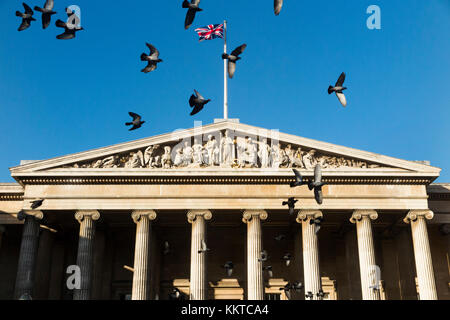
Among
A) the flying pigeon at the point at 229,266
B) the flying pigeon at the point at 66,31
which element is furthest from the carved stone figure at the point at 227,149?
the flying pigeon at the point at 66,31

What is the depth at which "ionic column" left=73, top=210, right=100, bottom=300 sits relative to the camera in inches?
1340

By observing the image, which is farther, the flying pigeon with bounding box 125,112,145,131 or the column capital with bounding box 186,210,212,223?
the column capital with bounding box 186,210,212,223

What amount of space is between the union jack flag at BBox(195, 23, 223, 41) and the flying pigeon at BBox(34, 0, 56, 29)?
20.9 meters

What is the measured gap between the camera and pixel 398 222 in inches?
1496

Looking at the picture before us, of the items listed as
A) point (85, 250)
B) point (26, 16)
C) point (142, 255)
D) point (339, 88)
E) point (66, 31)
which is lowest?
point (142, 255)

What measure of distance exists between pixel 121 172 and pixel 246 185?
744 centimetres

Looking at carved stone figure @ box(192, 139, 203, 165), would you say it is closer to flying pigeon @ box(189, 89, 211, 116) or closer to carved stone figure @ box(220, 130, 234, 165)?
carved stone figure @ box(220, 130, 234, 165)

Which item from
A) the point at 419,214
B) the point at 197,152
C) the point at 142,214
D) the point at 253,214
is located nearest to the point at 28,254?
the point at 142,214

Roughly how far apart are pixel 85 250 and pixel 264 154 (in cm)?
1185

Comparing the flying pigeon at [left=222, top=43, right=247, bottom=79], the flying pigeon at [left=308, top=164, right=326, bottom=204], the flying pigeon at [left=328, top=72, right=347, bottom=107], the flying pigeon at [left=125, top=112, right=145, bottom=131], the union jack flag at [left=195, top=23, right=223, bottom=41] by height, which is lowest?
the flying pigeon at [left=308, top=164, right=326, bottom=204]

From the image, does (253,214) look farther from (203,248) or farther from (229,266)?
(203,248)

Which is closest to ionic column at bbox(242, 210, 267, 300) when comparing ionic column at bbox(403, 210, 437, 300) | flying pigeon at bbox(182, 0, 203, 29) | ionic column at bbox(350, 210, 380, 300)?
ionic column at bbox(350, 210, 380, 300)

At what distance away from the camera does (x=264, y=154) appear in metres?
36.2
